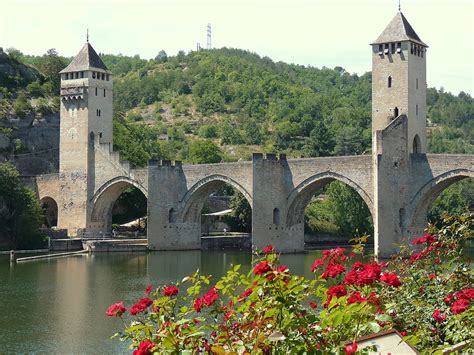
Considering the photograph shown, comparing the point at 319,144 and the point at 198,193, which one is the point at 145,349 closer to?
the point at 198,193

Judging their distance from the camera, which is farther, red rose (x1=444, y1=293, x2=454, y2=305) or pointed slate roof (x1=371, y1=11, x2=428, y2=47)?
pointed slate roof (x1=371, y1=11, x2=428, y2=47)

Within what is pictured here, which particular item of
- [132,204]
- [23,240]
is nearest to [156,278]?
[23,240]

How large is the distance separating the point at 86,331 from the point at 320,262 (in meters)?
15.3

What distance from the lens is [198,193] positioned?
50.8 metres

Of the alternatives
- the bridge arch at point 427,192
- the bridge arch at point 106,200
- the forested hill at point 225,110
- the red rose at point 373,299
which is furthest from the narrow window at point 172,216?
the red rose at point 373,299

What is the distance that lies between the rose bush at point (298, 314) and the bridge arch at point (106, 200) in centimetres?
4391

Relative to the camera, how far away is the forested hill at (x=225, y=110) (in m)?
75.8

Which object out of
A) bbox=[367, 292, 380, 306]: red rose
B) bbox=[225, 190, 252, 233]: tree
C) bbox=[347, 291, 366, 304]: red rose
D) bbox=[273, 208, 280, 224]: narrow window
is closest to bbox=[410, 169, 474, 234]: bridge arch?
bbox=[273, 208, 280, 224]: narrow window

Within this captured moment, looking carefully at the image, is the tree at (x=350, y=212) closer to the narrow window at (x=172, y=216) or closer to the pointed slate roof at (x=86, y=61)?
the narrow window at (x=172, y=216)

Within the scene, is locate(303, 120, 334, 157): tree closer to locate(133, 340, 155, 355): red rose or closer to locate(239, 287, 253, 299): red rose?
locate(239, 287, 253, 299): red rose

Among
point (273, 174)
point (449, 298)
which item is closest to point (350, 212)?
point (273, 174)

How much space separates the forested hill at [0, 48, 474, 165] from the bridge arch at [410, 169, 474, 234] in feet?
87.7

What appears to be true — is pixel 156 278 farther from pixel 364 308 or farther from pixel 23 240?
pixel 364 308

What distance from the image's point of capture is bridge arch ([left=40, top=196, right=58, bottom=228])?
5867 cm
